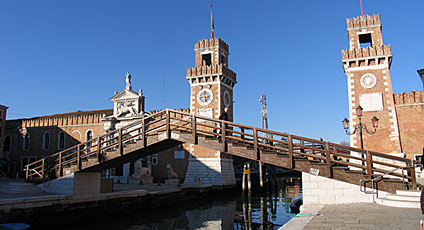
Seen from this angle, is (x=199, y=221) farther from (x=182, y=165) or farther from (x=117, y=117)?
(x=117, y=117)

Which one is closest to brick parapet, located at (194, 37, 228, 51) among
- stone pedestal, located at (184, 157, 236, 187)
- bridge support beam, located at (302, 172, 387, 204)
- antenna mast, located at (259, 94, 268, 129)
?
stone pedestal, located at (184, 157, 236, 187)

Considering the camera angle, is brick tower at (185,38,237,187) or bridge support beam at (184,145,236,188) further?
brick tower at (185,38,237,187)

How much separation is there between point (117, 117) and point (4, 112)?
12970 millimetres

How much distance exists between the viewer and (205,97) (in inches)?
1248

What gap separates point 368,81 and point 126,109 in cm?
2143

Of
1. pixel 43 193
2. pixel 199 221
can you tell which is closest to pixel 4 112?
pixel 43 193

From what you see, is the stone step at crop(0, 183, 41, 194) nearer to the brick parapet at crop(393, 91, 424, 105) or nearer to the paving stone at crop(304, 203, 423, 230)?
the paving stone at crop(304, 203, 423, 230)

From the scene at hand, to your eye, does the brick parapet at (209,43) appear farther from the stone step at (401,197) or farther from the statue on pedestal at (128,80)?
the stone step at (401,197)

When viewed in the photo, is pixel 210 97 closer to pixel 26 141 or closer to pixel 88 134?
pixel 88 134

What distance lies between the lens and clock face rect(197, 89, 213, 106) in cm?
3150

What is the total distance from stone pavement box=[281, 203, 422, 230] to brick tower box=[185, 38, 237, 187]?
20.5m

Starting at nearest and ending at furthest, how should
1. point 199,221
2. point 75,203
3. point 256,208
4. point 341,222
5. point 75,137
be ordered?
point 341,222 → point 75,203 → point 199,221 → point 256,208 → point 75,137

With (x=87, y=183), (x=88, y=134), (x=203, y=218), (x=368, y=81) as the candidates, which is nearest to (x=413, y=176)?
(x=203, y=218)

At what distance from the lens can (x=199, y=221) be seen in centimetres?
1639
